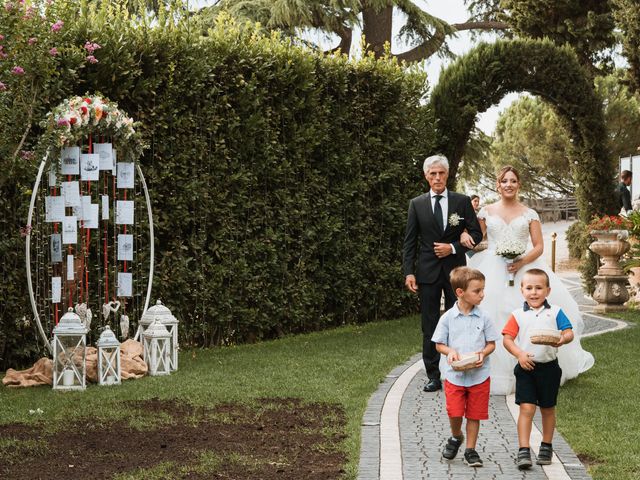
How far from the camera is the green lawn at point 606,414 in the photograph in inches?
241

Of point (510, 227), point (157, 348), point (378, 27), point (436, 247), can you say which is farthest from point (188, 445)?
point (378, 27)

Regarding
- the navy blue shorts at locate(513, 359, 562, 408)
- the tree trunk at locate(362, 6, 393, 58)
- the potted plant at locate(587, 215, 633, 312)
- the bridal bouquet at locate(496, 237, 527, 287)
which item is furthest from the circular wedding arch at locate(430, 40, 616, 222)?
the navy blue shorts at locate(513, 359, 562, 408)

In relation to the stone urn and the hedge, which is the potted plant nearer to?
the stone urn

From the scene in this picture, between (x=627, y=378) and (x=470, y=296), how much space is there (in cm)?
398

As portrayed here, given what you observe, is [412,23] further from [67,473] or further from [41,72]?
[67,473]

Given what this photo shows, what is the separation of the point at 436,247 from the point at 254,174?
4.22m

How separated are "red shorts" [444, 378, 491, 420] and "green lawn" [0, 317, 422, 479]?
0.70 metres

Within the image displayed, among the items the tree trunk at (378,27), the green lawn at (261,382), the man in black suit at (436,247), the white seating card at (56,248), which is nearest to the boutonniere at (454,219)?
the man in black suit at (436,247)

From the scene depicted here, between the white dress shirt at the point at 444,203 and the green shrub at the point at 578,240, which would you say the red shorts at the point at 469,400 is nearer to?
the white dress shirt at the point at 444,203

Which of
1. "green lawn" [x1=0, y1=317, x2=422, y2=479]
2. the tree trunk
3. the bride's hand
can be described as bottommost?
"green lawn" [x1=0, y1=317, x2=422, y2=479]

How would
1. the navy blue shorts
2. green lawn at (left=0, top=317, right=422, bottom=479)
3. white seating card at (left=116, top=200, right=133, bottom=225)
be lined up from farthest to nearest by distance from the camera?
white seating card at (left=116, top=200, right=133, bottom=225), green lawn at (left=0, top=317, right=422, bottom=479), the navy blue shorts

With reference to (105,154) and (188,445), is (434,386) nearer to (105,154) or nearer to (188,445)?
(188,445)

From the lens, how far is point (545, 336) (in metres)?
5.95

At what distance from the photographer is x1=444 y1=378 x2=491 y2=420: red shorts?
6.07 metres
